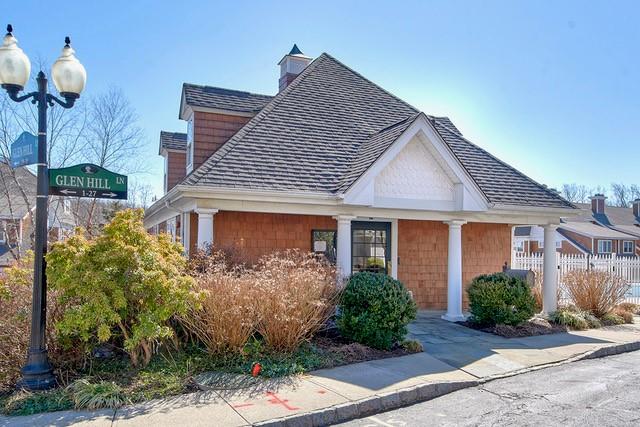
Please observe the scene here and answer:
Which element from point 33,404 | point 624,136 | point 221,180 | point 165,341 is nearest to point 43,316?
point 33,404

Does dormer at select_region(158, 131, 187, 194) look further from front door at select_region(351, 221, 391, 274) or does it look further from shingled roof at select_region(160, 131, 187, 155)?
front door at select_region(351, 221, 391, 274)

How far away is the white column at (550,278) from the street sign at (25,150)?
37.2 feet

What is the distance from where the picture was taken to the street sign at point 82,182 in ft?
19.7

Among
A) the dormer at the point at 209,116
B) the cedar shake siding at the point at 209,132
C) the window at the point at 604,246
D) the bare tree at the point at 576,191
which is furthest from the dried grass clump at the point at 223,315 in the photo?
the bare tree at the point at 576,191

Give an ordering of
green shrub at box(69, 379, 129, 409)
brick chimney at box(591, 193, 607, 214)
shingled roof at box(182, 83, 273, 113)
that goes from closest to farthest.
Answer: green shrub at box(69, 379, 129, 409) → shingled roof at box(182, 83, 273, 113) → brick chimney at box(591, 193, 607, 214)

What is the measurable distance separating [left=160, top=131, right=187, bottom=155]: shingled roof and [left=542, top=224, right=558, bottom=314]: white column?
1131 cm

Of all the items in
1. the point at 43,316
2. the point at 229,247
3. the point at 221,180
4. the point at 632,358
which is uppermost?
the point at 221,180

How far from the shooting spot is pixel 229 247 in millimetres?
8992

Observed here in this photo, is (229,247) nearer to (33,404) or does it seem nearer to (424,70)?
(33,404)

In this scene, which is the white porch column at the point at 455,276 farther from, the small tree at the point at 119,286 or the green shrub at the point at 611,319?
the small tree at the point at 119,286

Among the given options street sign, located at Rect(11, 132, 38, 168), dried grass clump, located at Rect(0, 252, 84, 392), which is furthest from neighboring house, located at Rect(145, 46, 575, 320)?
dried grass clump, located at Rect(0, 252, 84, 392)

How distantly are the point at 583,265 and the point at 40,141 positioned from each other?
15219 millimetres

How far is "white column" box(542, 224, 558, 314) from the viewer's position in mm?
11766

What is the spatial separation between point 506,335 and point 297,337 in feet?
16.0
